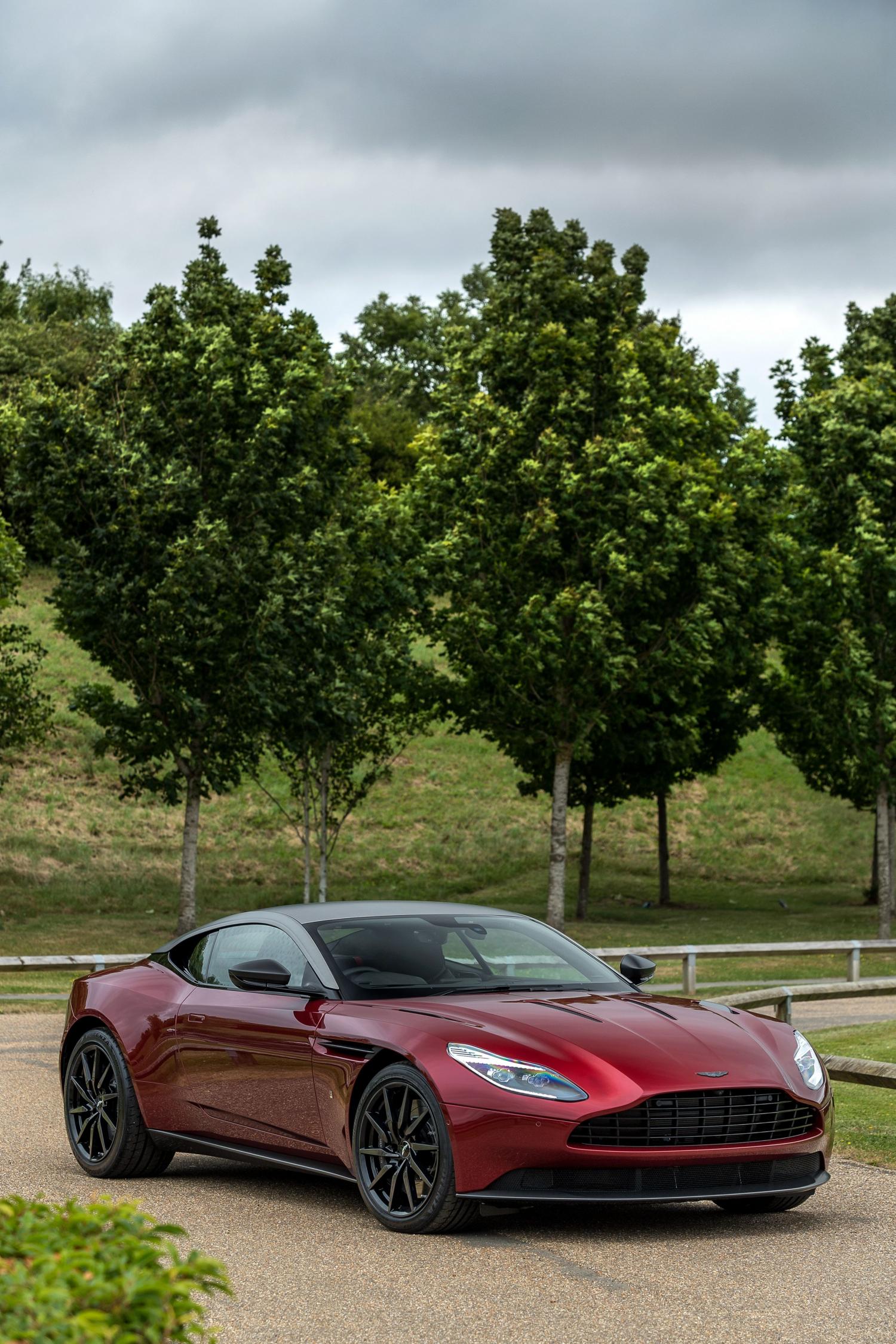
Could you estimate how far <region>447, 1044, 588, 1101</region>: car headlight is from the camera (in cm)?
662

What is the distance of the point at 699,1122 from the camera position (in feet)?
22.2

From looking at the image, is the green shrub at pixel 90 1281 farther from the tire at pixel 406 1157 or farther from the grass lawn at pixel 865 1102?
the grass lawn at pixel 865 1102

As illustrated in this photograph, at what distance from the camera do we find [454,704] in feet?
114

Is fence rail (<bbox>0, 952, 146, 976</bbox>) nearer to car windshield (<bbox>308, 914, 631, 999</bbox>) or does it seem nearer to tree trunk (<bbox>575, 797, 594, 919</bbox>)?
car windshield (<bbox>308, 914, 631, 999</bbox>)

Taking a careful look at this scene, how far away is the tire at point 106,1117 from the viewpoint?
8.30 meters

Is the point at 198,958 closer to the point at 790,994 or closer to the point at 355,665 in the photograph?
the point at 790,994

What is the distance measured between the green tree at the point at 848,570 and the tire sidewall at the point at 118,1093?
26.4 meters

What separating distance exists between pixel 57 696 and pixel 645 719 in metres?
27.3

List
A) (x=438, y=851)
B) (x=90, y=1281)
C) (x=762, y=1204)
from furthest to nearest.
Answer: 1. (x=438, y=851)
2. (x=762, y=1204)
3. (x=90, y=1281)

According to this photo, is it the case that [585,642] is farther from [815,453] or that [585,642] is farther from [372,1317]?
[372,1317]

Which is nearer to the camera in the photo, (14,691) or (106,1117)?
(106,1117)

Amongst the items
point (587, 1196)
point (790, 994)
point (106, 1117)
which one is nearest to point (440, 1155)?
point (587, 1196)

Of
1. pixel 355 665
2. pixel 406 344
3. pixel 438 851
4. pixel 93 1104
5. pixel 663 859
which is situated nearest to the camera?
pixel 93 1104

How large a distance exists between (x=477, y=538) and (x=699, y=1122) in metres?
→ 26.5
